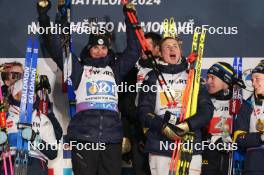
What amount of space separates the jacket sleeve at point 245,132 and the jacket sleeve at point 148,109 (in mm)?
782

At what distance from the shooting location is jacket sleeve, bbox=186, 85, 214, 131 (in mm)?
6062

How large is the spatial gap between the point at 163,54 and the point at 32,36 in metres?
1.53

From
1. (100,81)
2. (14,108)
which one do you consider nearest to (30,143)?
(14,108)

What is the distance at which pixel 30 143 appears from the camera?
6211mm

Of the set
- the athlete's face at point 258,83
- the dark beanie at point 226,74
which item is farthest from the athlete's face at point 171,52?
the athlete's face at point 258,83

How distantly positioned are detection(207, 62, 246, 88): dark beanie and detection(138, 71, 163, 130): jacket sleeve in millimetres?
770

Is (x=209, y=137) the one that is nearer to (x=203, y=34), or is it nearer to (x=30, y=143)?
(x=203, y=34)

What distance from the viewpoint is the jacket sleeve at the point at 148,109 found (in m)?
6.04

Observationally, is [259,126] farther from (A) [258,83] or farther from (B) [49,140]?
(B) [49,140]

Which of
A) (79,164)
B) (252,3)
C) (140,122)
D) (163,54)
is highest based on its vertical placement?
(252,3)

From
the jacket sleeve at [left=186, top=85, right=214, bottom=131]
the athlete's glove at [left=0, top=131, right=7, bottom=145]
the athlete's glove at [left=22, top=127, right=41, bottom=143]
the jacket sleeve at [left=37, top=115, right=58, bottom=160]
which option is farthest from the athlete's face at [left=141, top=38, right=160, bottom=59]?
the athlete's glove at [left=0, top=131, right=7, bottom=145]

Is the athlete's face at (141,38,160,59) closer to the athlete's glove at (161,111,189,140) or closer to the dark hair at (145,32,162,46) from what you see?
the dark hair at (145,32,162,46)

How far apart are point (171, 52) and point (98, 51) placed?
26.9 inches

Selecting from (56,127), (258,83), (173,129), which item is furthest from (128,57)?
(258,83)
